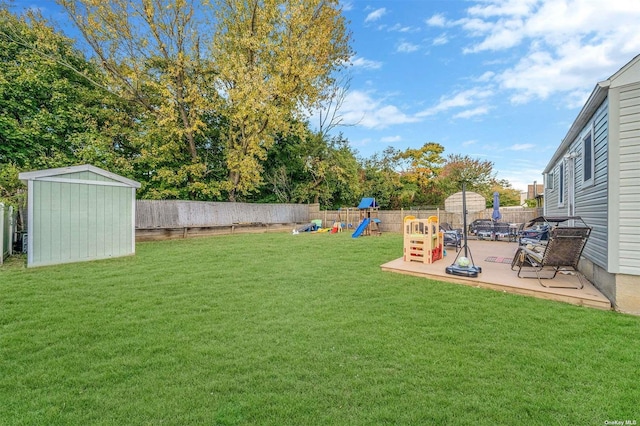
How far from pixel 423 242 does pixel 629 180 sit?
3374 millimetres

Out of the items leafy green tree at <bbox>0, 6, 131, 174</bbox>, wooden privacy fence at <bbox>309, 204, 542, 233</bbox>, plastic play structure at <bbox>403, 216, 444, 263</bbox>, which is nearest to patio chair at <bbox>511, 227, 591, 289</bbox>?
plastic play structure at <bbox>403, 216, 444, 263</bbox>

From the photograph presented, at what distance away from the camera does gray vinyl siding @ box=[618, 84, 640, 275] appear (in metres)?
3.75

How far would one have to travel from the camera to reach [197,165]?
15.5m

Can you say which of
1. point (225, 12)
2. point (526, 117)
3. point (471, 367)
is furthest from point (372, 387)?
point (225, 12)

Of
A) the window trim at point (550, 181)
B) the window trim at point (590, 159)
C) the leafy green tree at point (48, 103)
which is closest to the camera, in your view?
the window trim at point (590, 159)

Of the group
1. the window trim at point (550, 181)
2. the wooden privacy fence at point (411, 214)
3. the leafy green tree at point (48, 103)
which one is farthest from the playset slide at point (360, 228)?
the leafy green tree at point (48, 103)

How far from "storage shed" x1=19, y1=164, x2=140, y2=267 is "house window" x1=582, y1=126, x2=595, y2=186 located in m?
10.3

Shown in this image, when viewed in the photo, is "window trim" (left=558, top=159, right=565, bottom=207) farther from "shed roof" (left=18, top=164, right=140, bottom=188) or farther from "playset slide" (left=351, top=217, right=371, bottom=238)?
"shed roof" (left=18, top=164, right=140, bottom=188)

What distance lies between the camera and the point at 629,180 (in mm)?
3809

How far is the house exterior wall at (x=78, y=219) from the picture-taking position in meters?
6.67

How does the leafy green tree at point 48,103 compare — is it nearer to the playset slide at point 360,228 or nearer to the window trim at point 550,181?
the playset slide at point 360,228

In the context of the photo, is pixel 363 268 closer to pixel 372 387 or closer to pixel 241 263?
pixel 241 263

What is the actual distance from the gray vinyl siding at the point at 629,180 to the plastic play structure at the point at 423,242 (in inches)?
119

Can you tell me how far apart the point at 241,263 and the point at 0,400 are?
4.97 metres
